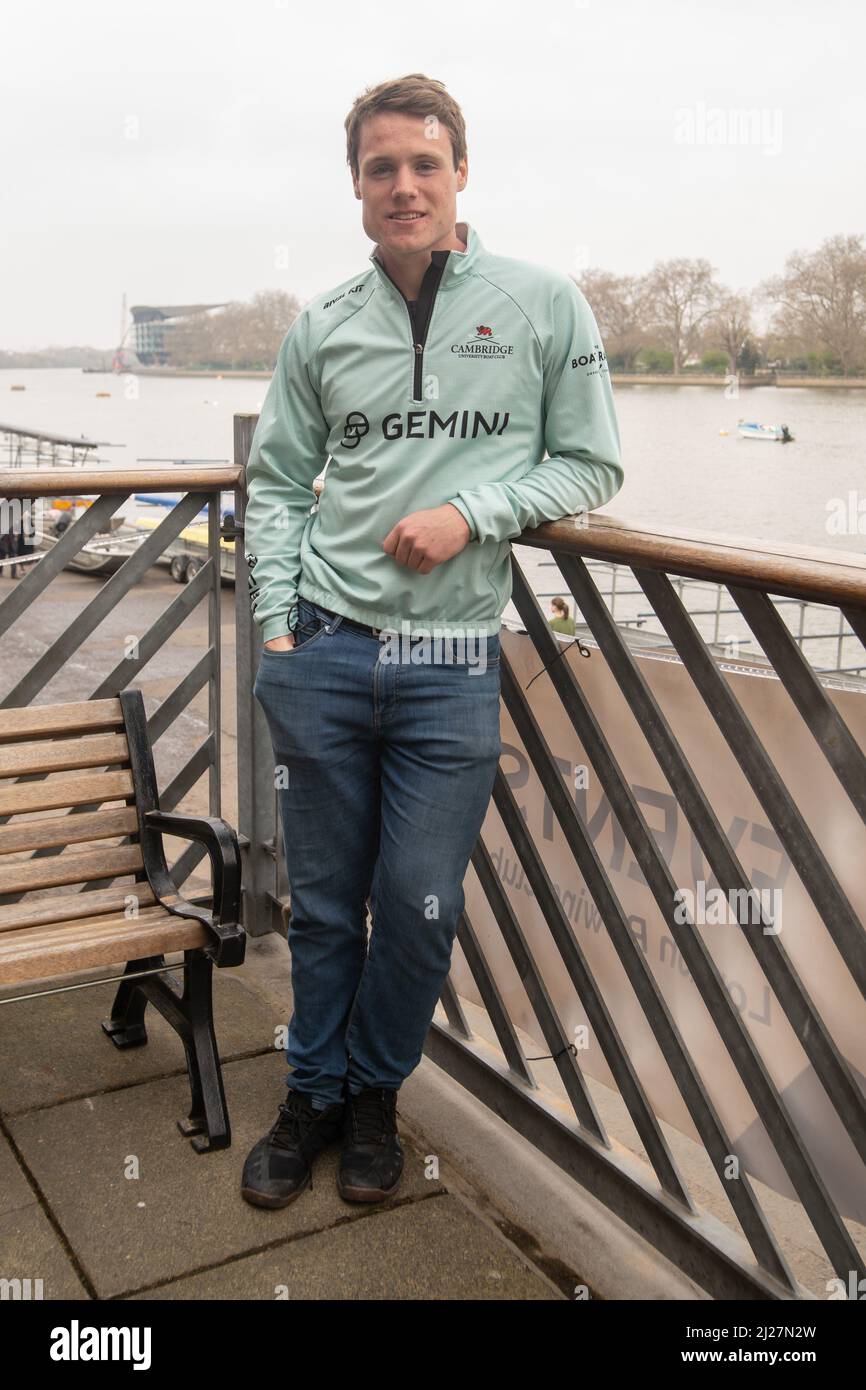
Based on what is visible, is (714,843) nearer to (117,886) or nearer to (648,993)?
(648,993)

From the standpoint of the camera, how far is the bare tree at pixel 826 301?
51.4 metres

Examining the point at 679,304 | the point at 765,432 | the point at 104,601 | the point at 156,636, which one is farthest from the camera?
the point at 765,432

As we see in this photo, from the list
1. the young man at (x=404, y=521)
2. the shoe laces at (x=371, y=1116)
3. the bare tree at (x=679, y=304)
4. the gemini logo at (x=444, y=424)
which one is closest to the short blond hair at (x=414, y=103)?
the young man at (x=404, y=521)

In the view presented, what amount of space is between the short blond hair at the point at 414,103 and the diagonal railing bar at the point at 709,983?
2.53ft

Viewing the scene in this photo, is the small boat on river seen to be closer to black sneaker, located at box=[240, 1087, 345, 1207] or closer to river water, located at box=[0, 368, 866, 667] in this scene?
river water, located at box=[0, 368, 866, 667]

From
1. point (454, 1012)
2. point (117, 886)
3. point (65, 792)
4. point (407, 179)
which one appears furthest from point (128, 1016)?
point (407, 179)

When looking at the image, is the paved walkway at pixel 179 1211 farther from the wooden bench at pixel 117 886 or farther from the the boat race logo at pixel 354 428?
the the boat race logo at pixel 354 428

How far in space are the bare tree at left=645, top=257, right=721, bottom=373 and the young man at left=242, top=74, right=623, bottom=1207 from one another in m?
42.7

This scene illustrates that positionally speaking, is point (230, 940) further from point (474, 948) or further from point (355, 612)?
point (355, 612)

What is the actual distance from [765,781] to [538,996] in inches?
Result: 35.8

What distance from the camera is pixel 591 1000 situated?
2.34 m

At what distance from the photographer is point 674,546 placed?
183cm
